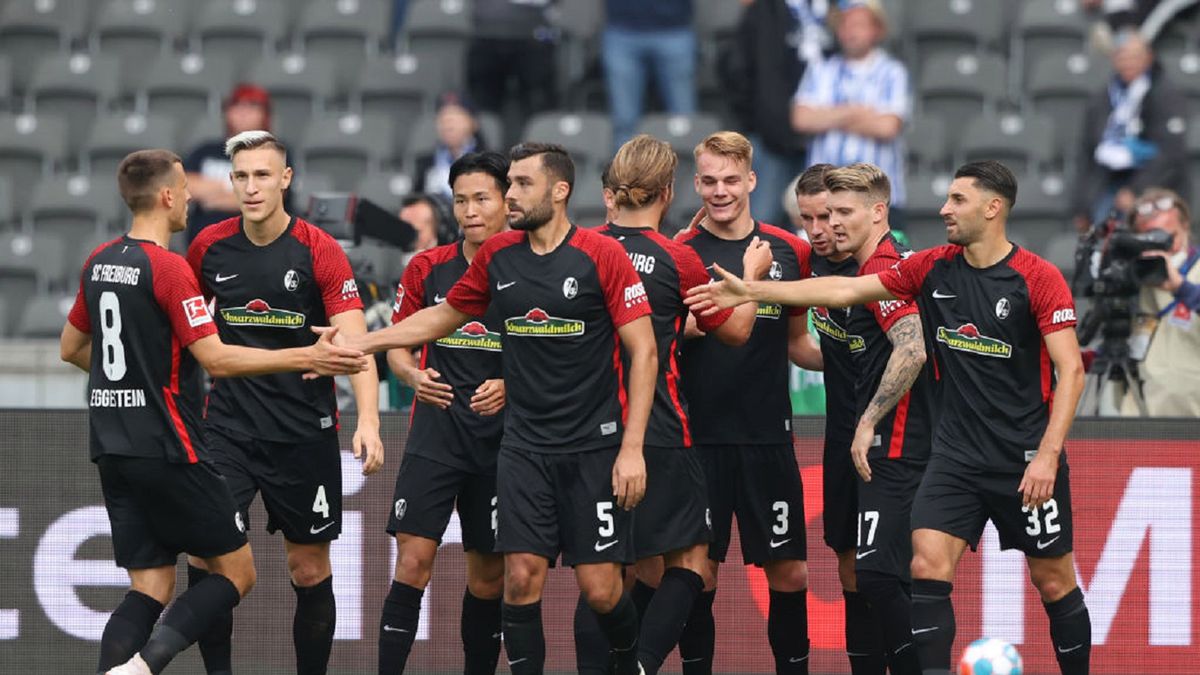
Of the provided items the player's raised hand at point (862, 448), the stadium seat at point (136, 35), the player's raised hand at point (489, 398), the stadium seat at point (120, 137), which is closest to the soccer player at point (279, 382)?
the player's raised hand at point (489, 398)

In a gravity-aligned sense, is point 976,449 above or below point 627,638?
above

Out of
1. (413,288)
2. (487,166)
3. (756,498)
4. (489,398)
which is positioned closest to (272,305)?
(413,288)

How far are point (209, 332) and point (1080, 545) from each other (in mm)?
4753

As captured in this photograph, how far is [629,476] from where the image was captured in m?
8.03

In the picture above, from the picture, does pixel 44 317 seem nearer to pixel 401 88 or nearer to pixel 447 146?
pixel 447 146

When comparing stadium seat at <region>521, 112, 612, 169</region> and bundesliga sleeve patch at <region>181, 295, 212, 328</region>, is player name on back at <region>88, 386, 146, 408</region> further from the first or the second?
stadium seat at <region>521, 112, 612, 169</region>

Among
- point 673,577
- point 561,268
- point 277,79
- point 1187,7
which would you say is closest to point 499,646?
point 673,577

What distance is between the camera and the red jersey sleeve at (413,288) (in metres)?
9.11

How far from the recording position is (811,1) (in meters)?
14.7

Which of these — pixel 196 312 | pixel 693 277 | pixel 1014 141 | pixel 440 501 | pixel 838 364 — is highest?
pixel 1014 141

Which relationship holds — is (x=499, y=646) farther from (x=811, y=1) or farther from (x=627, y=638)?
(x=811, y=1)

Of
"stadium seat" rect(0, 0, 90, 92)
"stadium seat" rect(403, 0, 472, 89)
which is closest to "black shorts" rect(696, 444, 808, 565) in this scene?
"stadium seat" rect(403, 0, 472, 89)

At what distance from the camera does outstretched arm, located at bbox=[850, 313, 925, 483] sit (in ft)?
28.3

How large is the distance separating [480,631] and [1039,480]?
2746 mm
